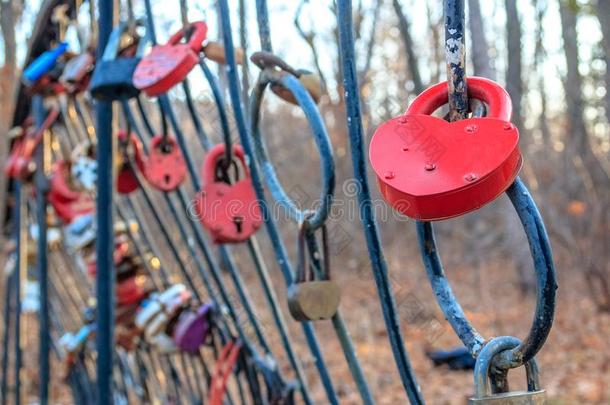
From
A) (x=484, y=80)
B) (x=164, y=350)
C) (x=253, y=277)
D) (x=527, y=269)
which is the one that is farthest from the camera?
(x=253, y=277)

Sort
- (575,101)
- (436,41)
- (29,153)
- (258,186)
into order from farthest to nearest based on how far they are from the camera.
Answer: (436,41)
(575,101)
(29,153)
(258,186)

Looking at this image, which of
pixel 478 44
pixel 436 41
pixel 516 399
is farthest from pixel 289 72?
pixel 436 41

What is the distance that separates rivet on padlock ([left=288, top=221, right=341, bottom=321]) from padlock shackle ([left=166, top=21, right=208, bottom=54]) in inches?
14.1

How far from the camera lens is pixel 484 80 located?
2.06ft

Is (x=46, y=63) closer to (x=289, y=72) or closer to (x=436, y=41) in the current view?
(x=289, y=72)

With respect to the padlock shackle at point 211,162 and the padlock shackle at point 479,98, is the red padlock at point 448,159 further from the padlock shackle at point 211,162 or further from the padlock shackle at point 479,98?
the padlock shackle at point 211,162

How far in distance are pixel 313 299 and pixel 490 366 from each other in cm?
31

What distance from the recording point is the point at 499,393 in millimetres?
572

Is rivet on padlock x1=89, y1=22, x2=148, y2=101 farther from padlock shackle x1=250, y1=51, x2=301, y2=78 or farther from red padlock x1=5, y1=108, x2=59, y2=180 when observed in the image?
red padlock x1=5, y1=108, x2=59, y2=180

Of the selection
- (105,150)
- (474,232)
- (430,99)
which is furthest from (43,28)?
(474,232)

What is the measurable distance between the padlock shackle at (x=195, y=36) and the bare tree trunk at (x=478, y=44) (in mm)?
5659

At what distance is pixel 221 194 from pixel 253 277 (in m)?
10.3

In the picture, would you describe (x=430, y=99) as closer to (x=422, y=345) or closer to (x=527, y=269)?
(x=422, y=345)

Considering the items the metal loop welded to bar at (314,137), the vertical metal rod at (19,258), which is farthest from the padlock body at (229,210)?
the vertical metal rod at (19,258)
